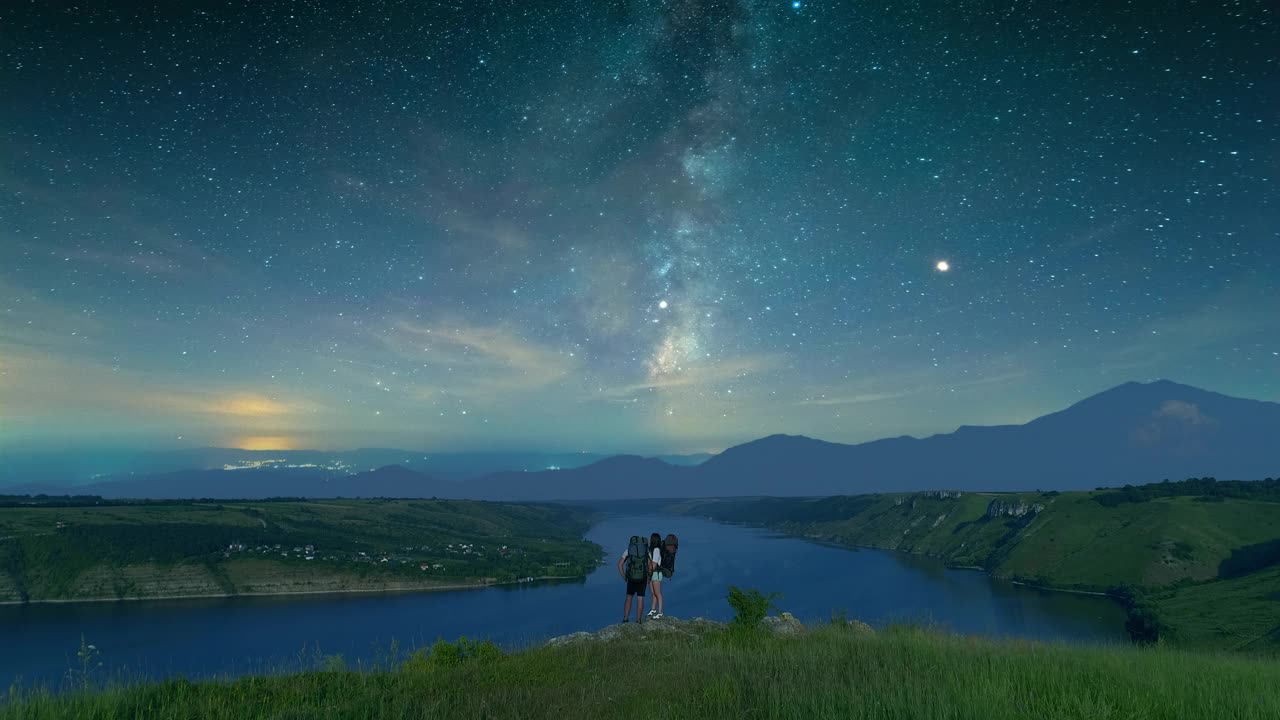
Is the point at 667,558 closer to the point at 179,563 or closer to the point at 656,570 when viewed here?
the point at 656,570

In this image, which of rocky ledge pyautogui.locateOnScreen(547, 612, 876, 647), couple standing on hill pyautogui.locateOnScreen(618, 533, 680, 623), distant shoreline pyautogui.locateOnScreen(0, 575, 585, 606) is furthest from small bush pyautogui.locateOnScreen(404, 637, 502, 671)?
distant shoreline pyautogui.locateOnScreen(0, 575, 585, 606)

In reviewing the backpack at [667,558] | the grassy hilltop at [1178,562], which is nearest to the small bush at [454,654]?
the backpack at [667,558]

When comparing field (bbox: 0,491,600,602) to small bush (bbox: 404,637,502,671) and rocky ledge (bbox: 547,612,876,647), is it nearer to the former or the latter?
rocky ledge (bbox: 547,612,876,647)

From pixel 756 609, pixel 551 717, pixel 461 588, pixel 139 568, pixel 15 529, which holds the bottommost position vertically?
pixel 461 588

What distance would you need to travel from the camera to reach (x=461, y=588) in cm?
17800

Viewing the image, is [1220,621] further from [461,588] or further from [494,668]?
[461,588]

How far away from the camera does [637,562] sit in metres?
20.4

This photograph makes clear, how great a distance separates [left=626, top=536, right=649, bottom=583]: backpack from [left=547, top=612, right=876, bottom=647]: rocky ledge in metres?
1.78

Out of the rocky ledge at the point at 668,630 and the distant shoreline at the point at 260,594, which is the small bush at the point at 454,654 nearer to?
the rocky ledge at the point at 668,630

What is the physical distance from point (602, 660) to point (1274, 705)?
10265 millimetres

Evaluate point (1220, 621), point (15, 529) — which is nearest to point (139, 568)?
point (15, 529)

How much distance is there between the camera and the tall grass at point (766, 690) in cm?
641

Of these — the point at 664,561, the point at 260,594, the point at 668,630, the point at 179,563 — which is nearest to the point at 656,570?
the point at 664,561

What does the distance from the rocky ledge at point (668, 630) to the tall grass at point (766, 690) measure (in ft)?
14.0
